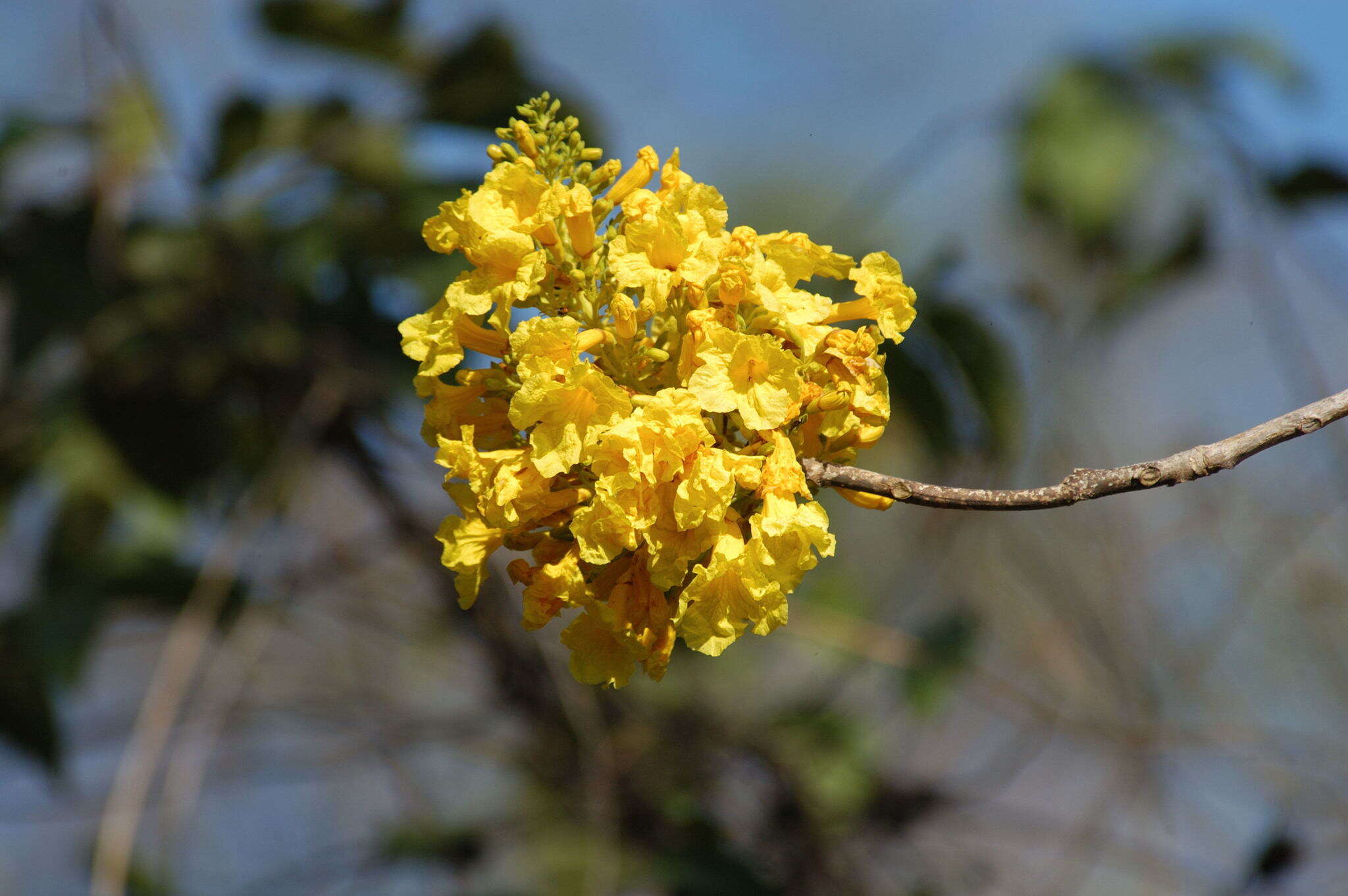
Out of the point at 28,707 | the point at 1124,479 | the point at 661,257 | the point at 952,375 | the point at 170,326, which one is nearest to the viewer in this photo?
the point at 1124,479

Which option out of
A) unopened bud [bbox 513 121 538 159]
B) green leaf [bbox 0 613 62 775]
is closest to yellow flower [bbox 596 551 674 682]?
unopened bud [bbox 513 121 538 159]

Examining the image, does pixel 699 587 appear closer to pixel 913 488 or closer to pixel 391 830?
pixel 913 488

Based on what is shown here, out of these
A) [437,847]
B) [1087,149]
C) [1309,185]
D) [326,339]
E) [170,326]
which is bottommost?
[437,847]

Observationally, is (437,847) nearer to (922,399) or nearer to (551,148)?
(922,399)

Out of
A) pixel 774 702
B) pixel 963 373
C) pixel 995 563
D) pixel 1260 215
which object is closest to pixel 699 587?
pixel 963 373

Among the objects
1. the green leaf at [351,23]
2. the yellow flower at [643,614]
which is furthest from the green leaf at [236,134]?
the yellow flower at [643,614]

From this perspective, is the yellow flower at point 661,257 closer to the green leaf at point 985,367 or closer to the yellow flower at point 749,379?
the yellow flower at point 749,379

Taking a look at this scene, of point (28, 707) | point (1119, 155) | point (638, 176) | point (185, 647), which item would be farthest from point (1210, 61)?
point (28, 707)
